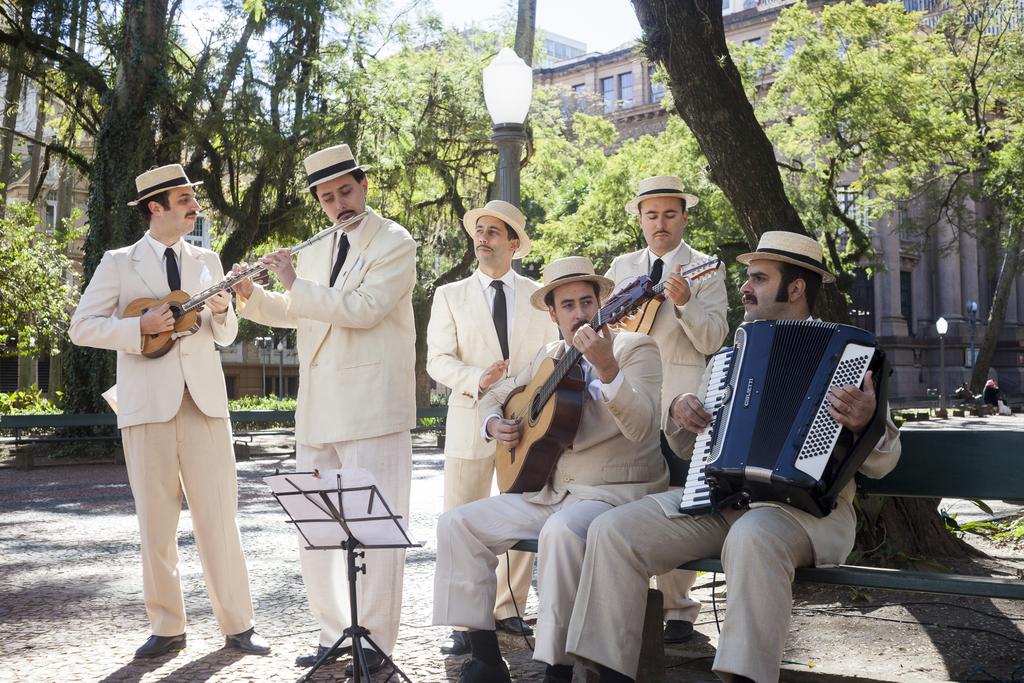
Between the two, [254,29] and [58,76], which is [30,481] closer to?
[58,76]

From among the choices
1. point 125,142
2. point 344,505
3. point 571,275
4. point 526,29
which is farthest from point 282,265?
point 125,142

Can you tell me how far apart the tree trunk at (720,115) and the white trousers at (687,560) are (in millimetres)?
3142

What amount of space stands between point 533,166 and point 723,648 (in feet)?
69.7

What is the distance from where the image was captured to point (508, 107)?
7.17 m

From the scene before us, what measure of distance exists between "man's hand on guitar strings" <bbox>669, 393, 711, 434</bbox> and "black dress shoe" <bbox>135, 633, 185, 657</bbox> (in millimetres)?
3032

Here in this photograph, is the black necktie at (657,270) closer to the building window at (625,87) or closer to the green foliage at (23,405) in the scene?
the green foliage at (23,405)

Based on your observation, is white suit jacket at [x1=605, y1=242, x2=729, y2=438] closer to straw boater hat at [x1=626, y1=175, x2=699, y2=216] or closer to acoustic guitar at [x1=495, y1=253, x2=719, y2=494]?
straw boater hat at [x1=626, y1=175, x2=699, y2=216]

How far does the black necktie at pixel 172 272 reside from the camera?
209 inches

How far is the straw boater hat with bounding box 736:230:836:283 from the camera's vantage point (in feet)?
13.3

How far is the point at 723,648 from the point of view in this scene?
3.44m

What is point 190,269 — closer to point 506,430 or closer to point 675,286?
point 506,430

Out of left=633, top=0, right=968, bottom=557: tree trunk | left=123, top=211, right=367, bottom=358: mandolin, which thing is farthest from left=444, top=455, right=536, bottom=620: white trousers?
left=633, top=0, right=968, bottom=557: tree trunk

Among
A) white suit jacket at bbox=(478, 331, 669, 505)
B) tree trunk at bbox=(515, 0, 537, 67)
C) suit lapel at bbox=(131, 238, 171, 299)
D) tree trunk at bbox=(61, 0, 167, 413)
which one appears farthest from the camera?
tree trunk at bbox=(61, 0, 167, 413)

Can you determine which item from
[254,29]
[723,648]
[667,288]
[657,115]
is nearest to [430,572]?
[667,288]
